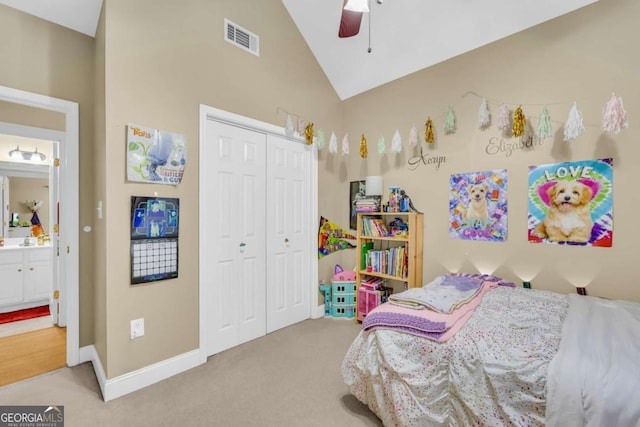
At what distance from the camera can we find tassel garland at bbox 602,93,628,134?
1916mm

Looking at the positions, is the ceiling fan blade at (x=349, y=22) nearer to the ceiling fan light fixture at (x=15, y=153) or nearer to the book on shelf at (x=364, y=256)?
the book on shelf at (x=364, y=256)

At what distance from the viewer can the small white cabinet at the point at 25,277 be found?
11.9 ft

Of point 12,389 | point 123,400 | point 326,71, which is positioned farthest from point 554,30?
point 12,389

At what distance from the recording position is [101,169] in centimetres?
215

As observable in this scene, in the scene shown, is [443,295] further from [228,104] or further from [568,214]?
[228,104]

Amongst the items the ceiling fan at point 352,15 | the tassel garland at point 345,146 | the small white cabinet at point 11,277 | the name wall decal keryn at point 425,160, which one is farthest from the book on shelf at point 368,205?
the small white cabinet at point 11,277

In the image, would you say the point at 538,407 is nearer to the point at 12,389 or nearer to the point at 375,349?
the point at 375,349

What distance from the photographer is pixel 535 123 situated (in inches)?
92.1

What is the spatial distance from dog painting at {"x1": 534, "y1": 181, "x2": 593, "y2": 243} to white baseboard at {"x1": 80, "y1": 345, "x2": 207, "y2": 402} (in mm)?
3003

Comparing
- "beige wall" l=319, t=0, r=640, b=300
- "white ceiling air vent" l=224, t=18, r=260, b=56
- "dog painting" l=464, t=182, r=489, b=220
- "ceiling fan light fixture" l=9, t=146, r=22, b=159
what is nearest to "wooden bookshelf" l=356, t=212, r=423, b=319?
"beige wall" l=319, t=0, r=640, b=300

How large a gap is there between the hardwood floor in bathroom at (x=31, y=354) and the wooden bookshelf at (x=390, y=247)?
9.46 ft

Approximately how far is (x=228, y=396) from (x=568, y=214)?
282 centimetres

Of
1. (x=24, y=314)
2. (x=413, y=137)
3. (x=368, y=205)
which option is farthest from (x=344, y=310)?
(x=24, y=314)

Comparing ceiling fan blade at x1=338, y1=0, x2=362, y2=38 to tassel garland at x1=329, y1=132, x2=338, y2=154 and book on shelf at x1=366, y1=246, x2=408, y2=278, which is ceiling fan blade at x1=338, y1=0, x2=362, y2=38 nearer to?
tassel garland at x1=329, y1=132, x2=338, y2=154
